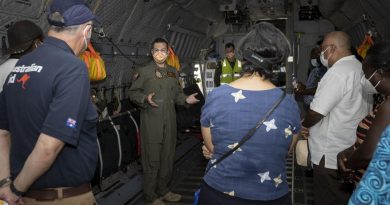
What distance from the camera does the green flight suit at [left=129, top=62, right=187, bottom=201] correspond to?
181 inches

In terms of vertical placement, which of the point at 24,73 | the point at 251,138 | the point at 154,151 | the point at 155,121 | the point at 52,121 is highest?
the point at 24,73

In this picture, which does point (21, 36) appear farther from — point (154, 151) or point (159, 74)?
point (154, 151)

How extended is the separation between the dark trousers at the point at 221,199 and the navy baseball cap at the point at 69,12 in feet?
3.81

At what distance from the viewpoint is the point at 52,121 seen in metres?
1.79

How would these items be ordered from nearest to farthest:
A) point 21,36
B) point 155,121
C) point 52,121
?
point 52,121, point 21,36, point 155,121

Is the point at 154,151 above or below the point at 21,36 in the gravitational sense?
below

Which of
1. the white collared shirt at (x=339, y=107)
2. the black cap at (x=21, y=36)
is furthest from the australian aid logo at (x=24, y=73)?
the white collared shirt at (x=339, y=107)

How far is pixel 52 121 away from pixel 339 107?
7.22ft

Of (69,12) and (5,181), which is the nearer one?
(69,12)

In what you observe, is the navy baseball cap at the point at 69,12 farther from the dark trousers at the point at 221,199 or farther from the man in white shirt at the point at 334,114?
the man in white shirt at the point at 334,114

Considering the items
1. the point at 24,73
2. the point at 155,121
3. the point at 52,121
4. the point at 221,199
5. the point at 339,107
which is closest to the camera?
the point at 52,121

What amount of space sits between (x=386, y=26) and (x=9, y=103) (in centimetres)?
537

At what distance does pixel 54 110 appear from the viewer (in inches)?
70.7

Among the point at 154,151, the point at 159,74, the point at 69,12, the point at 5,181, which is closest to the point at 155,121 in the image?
the point at 154,151
